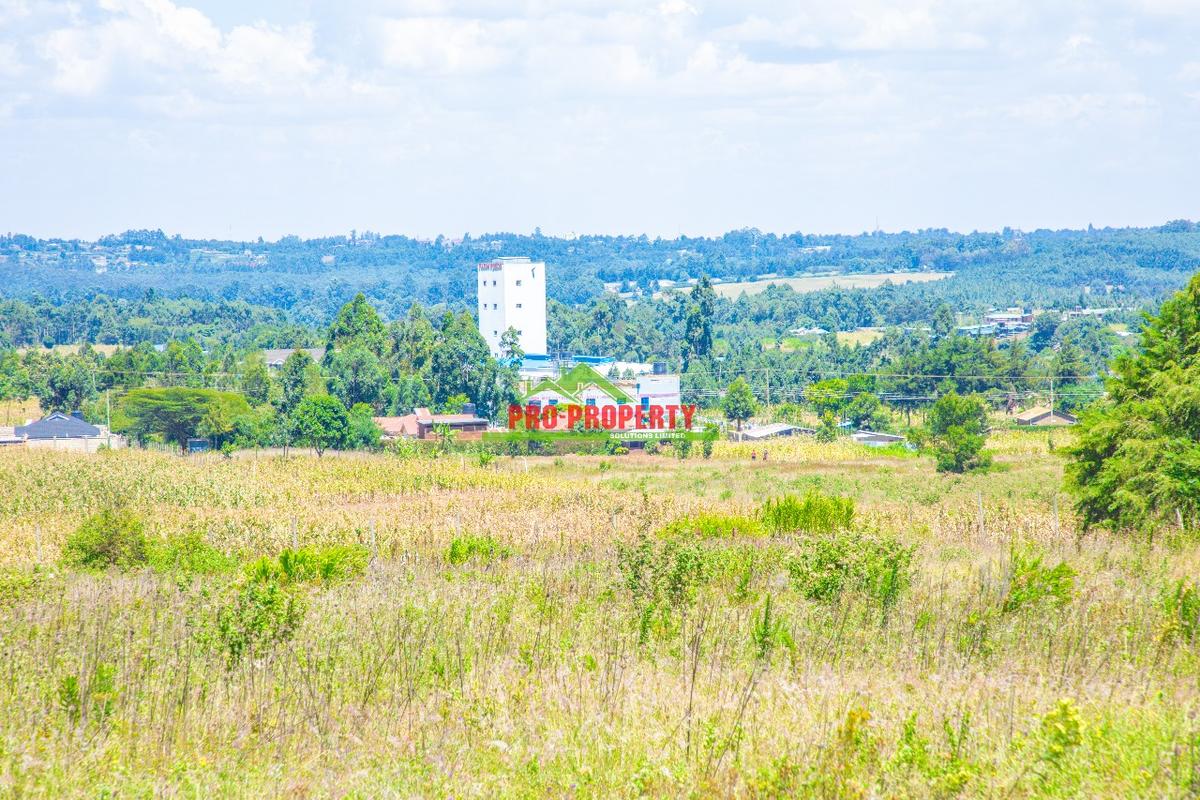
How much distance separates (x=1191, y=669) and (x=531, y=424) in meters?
44.2

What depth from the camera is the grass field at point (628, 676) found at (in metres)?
4.44

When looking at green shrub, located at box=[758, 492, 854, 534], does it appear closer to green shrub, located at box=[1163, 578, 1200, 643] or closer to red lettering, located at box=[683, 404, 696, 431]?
green shrub, located at box=[1163, 578, 1200, 643]

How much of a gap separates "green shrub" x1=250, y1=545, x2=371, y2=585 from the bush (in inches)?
108

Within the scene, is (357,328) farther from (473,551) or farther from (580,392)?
(473,551)

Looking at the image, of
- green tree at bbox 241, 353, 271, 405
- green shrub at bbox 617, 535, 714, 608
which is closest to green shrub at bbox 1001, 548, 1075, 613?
green shrub at bbox 617, 535, 714, 608

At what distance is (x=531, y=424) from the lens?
49.6 meters

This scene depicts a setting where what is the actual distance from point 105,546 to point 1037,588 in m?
10.7

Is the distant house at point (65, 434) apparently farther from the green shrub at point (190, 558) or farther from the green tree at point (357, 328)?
the green shrub at point (190, 558)

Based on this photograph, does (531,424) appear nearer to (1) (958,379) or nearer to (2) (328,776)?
(1) (958,379)

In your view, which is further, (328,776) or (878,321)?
(878,321)

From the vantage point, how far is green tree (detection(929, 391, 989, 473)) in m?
37.3

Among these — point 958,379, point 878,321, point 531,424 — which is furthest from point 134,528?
point 878,321

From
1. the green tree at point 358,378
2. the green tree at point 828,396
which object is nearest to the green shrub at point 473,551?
the green tree at point 358,378

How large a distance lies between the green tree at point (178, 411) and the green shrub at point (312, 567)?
3339 cm
